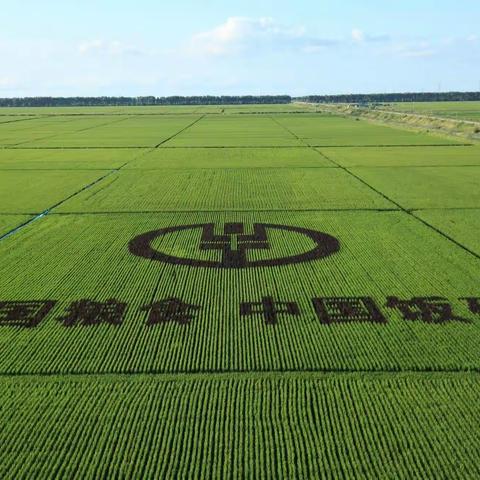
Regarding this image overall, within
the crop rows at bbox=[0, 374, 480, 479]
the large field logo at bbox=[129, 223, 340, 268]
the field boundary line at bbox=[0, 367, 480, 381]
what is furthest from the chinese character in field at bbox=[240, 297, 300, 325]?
the large field logo at bbox=[129, 223, 340, 268]

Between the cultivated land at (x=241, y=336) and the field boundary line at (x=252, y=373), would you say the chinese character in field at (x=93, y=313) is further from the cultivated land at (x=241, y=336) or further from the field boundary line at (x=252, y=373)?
the field boundary line at (x=252, y=373)

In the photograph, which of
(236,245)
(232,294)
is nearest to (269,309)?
(232,294)

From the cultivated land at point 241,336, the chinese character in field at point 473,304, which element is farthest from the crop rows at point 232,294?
the chinese character in field at point 473,304

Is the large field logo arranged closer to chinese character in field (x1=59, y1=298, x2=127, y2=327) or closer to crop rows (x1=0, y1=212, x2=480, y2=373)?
crop rows (x1=0, y1=212, x2=480, y2=373)

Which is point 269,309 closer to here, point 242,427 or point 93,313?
point 93,313

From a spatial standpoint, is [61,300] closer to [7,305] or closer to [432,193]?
[7,305]

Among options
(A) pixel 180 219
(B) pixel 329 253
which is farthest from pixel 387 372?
(A) pixel 180 219
